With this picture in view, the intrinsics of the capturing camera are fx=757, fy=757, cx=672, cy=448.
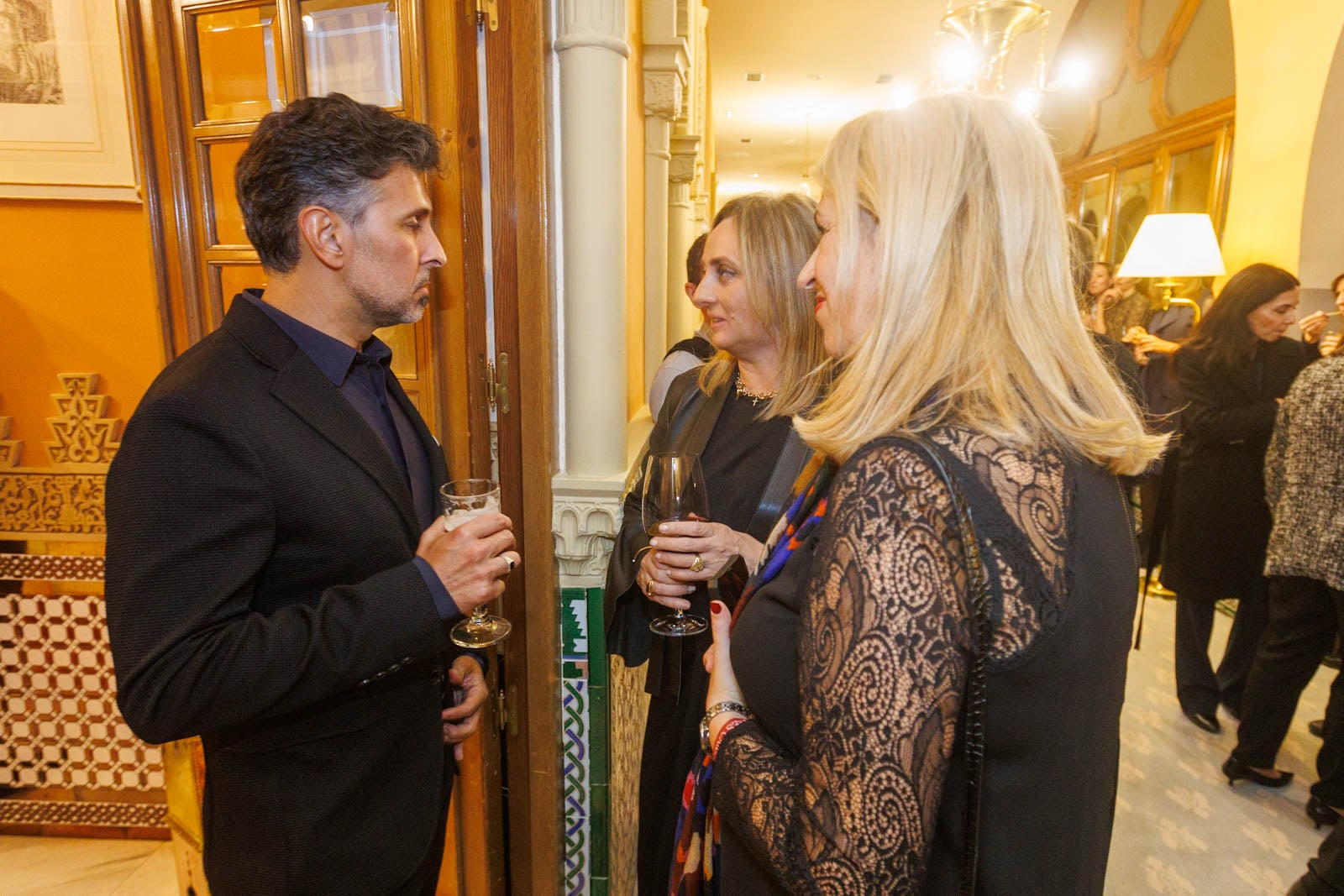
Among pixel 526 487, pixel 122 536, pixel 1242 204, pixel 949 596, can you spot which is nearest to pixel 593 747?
pixel 526 487

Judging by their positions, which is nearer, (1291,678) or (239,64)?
(239,64)

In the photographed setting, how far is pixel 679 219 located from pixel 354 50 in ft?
13.2

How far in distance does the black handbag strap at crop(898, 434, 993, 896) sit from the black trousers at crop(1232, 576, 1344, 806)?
2783mm

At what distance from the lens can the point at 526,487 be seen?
192cm

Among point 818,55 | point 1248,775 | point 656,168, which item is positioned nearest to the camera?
point 1248,775

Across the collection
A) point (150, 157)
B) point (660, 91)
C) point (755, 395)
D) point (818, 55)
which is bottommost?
point (755, 395)

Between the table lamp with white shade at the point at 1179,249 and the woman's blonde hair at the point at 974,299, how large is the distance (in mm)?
4293

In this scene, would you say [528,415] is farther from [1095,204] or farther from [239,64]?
[1095,204]

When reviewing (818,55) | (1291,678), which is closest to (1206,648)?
(1291,678)

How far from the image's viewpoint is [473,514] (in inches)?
46.7

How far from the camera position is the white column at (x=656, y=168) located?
111 inches

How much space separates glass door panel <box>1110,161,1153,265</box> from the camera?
259 inches

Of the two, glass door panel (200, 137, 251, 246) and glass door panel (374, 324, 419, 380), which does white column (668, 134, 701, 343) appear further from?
glass door panel (200, 137, 251, 246)

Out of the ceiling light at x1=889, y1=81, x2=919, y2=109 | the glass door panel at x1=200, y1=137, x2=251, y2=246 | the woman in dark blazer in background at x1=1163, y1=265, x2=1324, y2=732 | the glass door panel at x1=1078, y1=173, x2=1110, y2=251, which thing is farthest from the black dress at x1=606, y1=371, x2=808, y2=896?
the glass door panel at x1=1078, y1=173, x2=1110, y2=251
